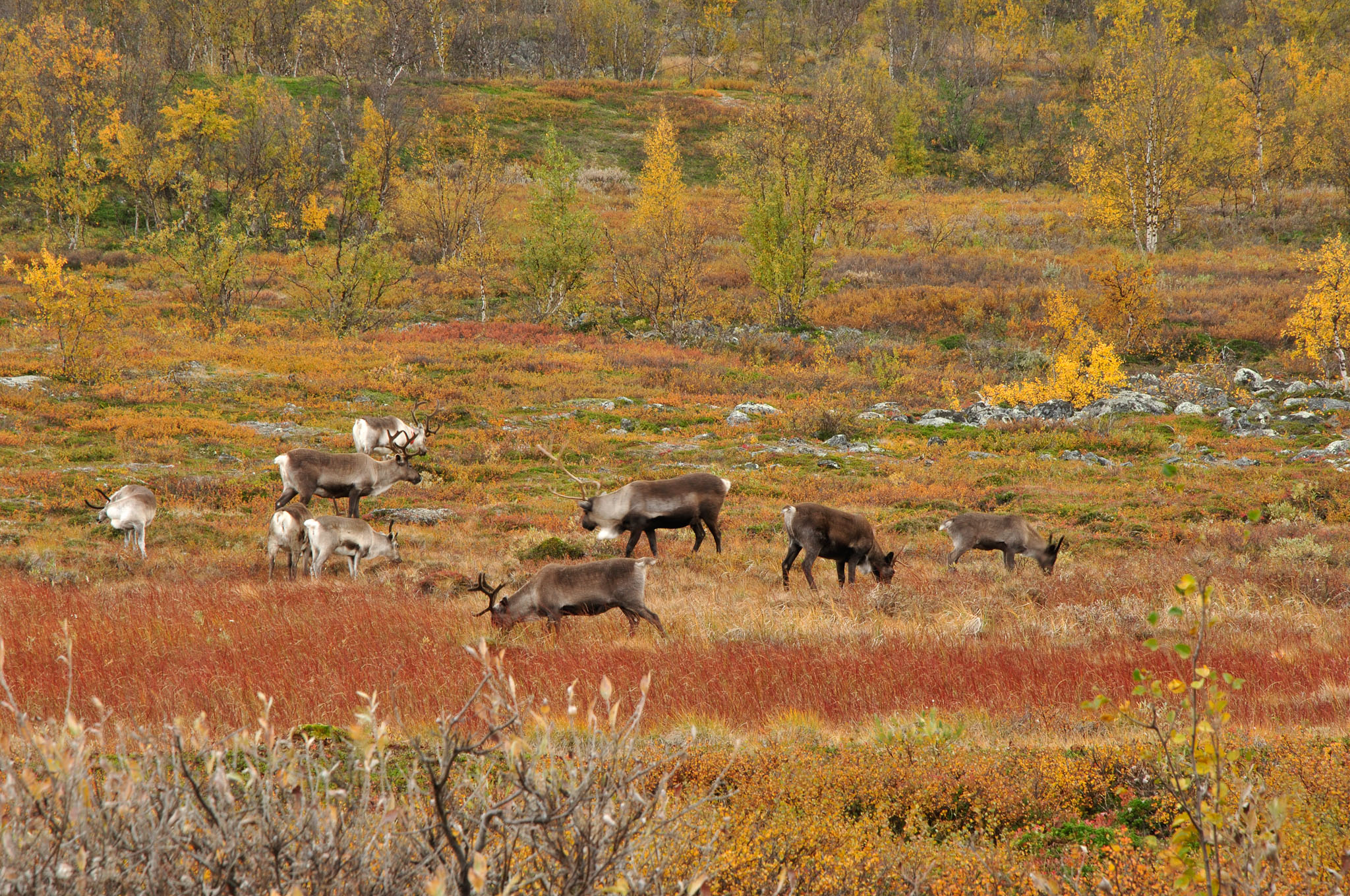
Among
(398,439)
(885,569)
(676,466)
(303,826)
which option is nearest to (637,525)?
(885,569)

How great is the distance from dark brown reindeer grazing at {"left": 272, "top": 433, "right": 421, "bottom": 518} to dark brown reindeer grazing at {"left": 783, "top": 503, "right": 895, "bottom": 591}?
9130 mm

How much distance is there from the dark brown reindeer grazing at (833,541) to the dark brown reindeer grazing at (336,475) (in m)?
9.13

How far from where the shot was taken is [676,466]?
22875mm

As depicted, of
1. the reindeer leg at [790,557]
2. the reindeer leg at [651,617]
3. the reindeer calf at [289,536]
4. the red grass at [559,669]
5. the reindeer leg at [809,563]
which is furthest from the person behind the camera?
the reindeer calf at [289,536]

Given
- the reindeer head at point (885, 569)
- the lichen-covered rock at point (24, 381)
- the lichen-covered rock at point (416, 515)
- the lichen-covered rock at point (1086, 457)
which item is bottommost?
the lichen-covered rock at point (1086, 457)

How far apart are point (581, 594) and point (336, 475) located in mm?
9219

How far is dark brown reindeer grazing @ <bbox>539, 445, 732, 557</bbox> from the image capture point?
1438 cm

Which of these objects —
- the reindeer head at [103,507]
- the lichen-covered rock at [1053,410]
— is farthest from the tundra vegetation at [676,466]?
the lichen-covered rock at [1053,410]

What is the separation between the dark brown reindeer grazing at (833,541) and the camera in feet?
42.5

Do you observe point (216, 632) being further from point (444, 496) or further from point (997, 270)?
point (997, 270)

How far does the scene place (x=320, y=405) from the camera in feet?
94.0

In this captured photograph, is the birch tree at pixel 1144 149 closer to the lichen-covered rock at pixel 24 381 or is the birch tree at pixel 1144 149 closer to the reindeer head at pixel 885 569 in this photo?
the reindeer head at pixel 885 569

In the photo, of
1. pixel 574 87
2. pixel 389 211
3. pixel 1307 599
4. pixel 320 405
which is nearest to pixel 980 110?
pixel 574 87

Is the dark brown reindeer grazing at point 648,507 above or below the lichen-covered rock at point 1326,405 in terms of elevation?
above
